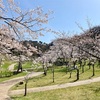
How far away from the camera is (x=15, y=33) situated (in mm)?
10922

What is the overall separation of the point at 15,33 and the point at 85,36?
18137 mm

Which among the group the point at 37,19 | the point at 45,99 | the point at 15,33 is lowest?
the point at 45,99

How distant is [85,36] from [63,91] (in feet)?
26.0

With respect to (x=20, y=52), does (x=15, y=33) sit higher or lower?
higher

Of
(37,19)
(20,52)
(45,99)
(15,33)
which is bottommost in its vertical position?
(45,99)

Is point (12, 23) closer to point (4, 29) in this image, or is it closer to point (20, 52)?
point (4, 29)

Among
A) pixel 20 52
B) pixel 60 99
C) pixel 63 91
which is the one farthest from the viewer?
pixel 63 91

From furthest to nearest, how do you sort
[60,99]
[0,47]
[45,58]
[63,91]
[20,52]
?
[45,58] → [63,91] → [60,99] → [20,52] → [0,47]

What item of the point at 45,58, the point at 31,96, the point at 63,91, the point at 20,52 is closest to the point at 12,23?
the point at 20,52

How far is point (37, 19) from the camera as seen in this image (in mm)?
10891

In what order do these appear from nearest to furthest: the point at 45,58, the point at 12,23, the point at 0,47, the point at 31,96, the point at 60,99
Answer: the point at 12,23 → the point at 0,47 → the point at 60,99 → the point at 31,96 → the point at 45,58

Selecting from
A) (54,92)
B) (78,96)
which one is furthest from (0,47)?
(54,92)

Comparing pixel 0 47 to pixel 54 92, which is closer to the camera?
pixel 0 47

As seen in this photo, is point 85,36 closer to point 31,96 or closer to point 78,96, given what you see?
point 78,96
